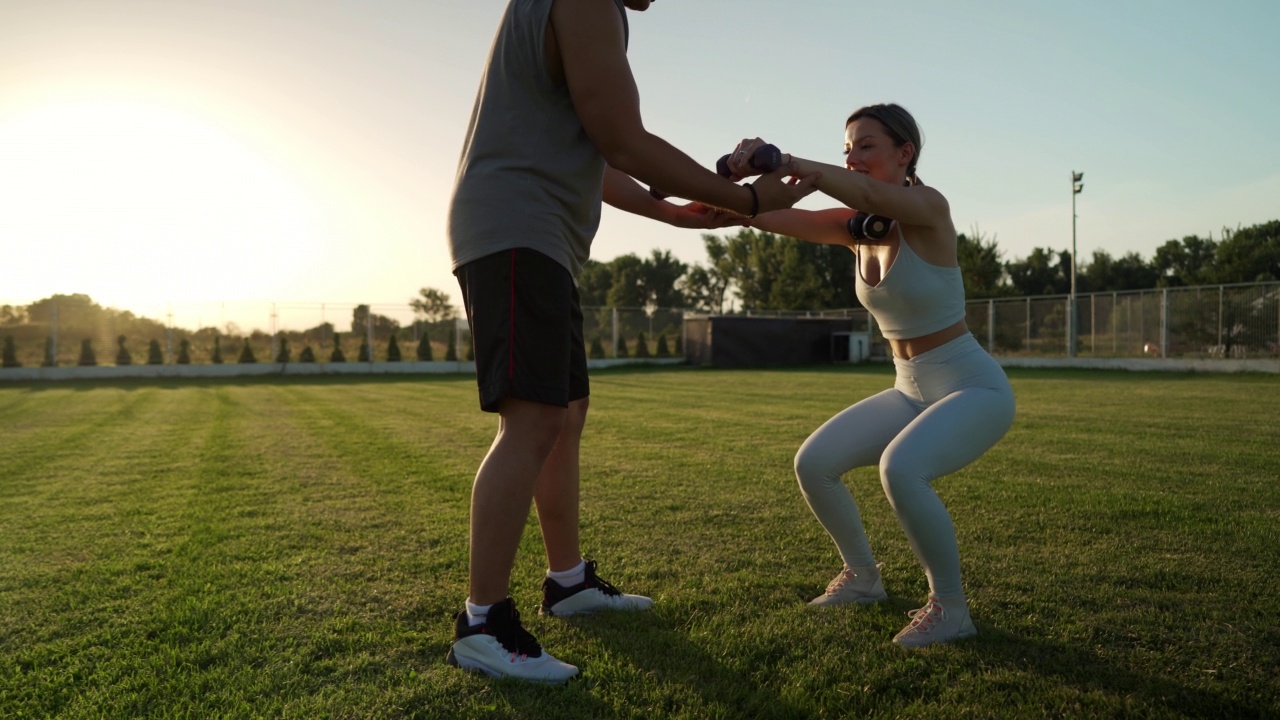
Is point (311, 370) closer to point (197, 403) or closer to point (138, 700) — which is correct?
point (197, 403)

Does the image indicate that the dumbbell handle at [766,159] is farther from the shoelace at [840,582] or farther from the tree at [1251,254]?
the tree at [1251,254]

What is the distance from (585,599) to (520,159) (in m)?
1.49

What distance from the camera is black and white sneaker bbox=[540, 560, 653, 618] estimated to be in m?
2.76

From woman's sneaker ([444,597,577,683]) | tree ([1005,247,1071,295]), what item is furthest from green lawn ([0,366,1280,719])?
tree ([1005,247,1071,295])

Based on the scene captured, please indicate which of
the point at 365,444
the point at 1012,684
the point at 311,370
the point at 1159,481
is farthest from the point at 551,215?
the point at 311,370

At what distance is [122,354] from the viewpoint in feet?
93.1

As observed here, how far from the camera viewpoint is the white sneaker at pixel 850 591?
2.81 meters

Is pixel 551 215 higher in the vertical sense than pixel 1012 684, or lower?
higher

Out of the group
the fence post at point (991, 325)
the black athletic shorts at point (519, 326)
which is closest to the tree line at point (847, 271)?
the fence post at point (991, 325)

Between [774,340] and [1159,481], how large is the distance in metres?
28.4

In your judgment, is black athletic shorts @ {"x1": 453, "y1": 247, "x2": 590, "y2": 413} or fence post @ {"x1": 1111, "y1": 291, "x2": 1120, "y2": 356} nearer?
black athletic shorts @ {"x1": 453, "y1": 247, "x2": 590, "y2": 413}

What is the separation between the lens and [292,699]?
6.63 feet

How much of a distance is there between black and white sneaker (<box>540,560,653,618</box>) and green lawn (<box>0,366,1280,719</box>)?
0.08 metres

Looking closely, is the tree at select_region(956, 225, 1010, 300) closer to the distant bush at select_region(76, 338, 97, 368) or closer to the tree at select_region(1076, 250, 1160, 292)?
the tree at select_region(1076, 250, 1160, 292)
